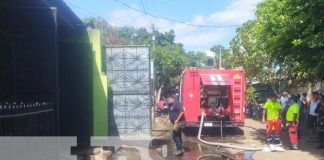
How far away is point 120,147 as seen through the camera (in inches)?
466

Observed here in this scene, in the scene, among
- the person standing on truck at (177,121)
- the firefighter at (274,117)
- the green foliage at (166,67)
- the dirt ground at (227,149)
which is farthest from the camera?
the green foliage at (166,67)

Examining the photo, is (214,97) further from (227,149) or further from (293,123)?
(293,123)

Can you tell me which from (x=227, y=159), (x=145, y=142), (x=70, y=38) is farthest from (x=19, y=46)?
(x=227, y=159)

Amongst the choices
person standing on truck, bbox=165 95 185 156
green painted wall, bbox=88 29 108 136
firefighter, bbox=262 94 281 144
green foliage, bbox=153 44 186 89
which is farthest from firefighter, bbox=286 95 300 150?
green foliage, bbox=153 44 186 89

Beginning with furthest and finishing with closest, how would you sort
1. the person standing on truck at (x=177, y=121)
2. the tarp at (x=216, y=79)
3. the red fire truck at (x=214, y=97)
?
the red fire truck at (x=214, y=97)
the tarp at (x=216, y=79)
the person standing on truck at (x=177, y=121)

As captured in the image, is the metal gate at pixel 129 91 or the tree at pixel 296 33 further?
the metal gate at pixel 129 91

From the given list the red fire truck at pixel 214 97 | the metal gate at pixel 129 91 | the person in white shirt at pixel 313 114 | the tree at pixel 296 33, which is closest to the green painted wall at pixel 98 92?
the metal gate at pixel 129 91

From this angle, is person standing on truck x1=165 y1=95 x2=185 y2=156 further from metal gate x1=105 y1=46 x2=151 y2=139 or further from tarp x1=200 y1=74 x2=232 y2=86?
tarp x1=200 y1=74 x2=232 y2=86

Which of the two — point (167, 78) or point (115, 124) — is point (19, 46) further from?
point (167, 78)

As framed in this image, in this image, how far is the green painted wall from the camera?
11.8 metres

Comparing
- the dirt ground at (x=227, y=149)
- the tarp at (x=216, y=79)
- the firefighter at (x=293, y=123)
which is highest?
the tarp at (x=216, y=79)

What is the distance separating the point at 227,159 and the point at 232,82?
20.2 ft

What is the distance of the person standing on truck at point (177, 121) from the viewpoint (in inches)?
473

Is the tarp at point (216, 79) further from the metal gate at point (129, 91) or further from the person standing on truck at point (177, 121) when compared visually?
the metal gate at point (129, 91)
